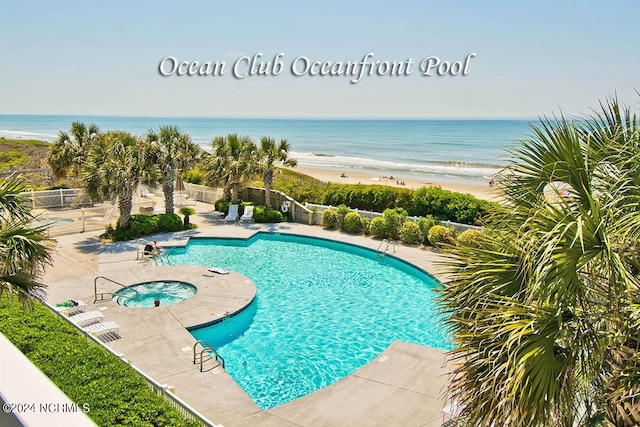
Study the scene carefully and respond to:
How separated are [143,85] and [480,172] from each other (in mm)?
41000

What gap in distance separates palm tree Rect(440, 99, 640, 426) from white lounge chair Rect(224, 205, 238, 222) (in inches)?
773

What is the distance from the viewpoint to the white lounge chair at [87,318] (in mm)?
10914

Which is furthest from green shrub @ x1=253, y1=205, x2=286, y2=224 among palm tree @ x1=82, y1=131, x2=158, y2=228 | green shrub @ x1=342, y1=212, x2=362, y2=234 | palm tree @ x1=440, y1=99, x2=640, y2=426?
palm tree @ x1=440, y1=99, x2=640, y2=426

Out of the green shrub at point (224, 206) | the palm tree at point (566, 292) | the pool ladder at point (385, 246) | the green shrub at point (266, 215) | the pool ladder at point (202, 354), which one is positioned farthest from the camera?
the green shrub at point (224, 206)

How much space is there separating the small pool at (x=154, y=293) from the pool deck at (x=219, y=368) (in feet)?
1.03

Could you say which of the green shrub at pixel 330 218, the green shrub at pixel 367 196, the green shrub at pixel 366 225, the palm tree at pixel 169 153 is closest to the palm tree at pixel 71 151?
the palm tree at pixel 169 153

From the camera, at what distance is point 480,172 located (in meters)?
55.1

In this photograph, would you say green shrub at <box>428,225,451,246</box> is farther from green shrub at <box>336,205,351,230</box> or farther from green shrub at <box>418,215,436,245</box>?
green shrub at <box>336,205,351,230</box>

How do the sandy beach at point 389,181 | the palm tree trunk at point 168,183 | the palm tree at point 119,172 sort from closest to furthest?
the palm tree at point 119,172, the palm tree trunk at point 168,183, the sandy beach at point 389,181

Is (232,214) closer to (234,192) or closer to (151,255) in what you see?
(234,192)

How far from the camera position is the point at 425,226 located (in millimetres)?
19688

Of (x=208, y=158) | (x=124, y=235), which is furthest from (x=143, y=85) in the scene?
(x=124, y=235)

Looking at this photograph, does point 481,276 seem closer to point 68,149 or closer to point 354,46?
point 68,149

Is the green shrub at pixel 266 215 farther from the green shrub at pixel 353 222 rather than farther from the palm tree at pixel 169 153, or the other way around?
the palm tree at pixel 169 153
